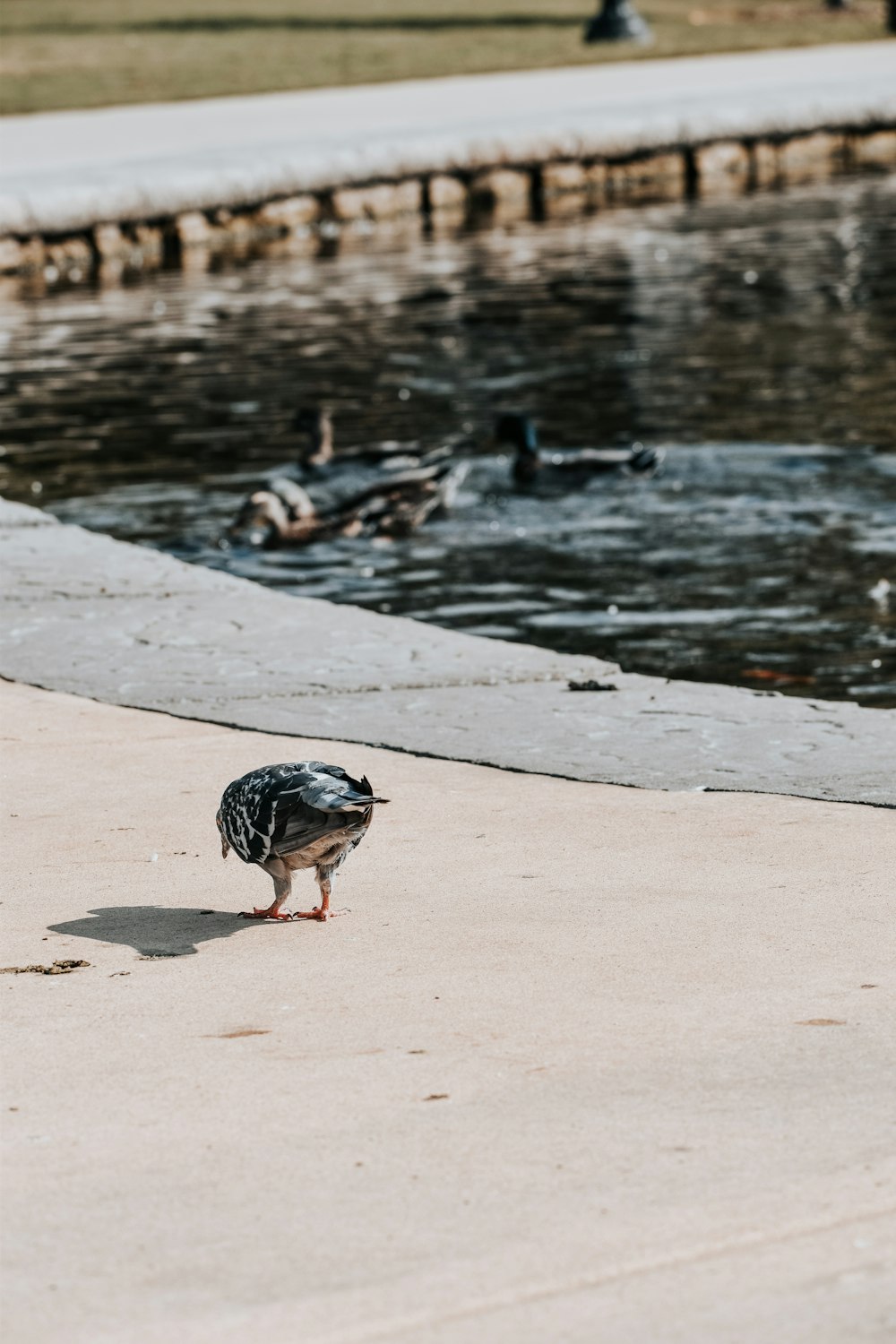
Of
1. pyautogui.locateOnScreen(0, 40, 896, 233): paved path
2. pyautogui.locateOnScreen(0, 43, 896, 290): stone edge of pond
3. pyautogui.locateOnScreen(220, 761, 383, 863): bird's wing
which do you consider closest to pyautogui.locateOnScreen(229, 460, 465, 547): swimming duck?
pyautogui.locateOnScreen(220, 761, 383, 863): bird's wing

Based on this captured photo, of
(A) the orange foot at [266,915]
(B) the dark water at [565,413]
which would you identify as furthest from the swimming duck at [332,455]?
(A) the orange foot at [266,915]

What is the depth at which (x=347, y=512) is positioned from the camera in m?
13.1

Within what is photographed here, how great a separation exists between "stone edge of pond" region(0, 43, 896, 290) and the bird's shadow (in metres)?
19.3

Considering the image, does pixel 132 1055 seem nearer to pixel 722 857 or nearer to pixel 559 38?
pixel 722 857

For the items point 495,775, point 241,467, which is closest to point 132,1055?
point 495,775

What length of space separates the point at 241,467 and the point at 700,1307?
11.6 metres

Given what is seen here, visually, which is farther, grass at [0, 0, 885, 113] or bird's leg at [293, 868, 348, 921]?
grass at [0, 0, 885, 113]

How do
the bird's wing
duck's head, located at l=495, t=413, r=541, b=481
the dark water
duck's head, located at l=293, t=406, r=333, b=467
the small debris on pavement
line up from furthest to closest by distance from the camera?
duck's head, located at l=293, t=406, r=333, b=467 < duck's head, located at l=495, t=413, r=541, b=481 < the dark water < the bird's wing < the small debris on pavement

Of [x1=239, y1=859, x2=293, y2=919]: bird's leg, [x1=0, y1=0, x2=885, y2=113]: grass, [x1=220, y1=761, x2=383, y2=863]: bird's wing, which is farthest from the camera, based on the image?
[x1=0, y1=0, x2=885, y2=113]: grass

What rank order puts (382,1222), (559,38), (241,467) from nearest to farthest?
(382,1222), (241,467), (559,38)

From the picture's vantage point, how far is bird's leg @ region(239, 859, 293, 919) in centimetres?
568

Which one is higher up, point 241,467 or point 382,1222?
point 382,1222

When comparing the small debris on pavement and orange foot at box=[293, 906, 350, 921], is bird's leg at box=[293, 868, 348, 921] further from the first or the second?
the small debris on pavement

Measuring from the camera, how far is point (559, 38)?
38.5 m
